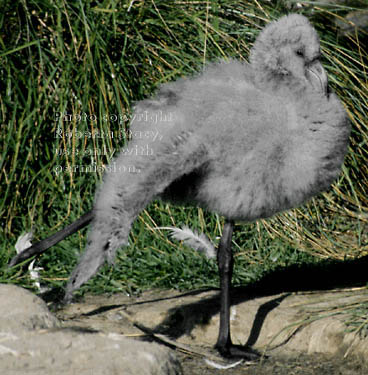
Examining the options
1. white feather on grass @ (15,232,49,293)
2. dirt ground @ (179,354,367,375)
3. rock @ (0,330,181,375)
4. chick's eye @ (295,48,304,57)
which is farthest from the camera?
white feather on grass @ (15,232,49,293)

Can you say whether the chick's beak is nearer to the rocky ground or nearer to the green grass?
the rocky ground

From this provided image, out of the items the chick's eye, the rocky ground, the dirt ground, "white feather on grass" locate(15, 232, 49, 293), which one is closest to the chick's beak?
the chick's eye

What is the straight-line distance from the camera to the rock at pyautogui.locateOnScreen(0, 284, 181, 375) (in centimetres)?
227

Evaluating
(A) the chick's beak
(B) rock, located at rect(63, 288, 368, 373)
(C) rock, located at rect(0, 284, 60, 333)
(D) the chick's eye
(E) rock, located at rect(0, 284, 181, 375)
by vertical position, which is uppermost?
(D) the chick's eye

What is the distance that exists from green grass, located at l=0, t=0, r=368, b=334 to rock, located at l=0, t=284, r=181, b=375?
171cm

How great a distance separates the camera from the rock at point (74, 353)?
227cm

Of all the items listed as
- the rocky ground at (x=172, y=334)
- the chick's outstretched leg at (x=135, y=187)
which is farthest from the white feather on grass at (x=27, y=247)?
the chick's outstretched leg at (x=135, y=187)

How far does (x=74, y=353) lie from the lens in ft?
7.79

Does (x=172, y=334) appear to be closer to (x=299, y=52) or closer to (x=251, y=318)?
(x=251, y=318)

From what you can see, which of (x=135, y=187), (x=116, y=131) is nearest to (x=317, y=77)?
(x=135, y=187)

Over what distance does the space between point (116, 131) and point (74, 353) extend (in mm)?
2686

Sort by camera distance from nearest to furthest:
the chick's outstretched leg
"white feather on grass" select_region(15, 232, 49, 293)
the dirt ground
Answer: the chick's outstretched leg → the dirt ground → "white feather on grass" select_region(15, 232, 49, 293)

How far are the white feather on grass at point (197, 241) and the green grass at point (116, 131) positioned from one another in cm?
15

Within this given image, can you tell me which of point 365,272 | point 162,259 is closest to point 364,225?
point 365,272
